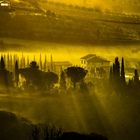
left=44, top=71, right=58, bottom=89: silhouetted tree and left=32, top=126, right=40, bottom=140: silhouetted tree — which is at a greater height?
left=44, top=71, right=58, bottom=89: silhouetted tree

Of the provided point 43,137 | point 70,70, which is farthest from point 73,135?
point 70,70

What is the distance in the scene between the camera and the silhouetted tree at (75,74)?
66.4 meters

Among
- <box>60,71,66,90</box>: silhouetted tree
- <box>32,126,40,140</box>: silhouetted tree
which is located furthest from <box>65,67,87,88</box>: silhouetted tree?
<box>32,126,40,140</box>: silhouetted tree

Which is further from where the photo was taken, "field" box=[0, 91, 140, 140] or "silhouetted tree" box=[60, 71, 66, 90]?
"silhouetted tree" box=[60, 71, 66, 90]

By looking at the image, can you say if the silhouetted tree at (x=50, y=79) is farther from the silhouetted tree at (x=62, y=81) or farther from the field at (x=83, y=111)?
the field at (x=83, y=111)

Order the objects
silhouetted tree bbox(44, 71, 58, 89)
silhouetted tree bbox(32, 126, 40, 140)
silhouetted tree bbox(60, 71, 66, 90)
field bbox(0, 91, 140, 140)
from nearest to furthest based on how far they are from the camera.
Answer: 1. silhouetted tree bbox(32, 126, 40, 140)
2. field bbox(0, 91, 140, 140)
3. silhouetted tree bbox(60, 71, 66, 90)
4. silhouetted tree bbox(44, 71, 58, 89)

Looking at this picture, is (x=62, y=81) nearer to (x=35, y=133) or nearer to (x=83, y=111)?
(x=83, y=111)

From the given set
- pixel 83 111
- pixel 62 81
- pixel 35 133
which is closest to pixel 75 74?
pixel 62 81

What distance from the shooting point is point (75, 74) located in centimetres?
6731

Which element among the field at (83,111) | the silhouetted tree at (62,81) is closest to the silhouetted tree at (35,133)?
the field at (83,111)

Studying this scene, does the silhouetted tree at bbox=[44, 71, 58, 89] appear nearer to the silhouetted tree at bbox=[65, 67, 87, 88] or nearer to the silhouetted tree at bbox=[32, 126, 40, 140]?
the silhouetted tree at bbox=[65, 67, 87, 88]

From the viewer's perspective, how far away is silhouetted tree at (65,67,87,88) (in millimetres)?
66438

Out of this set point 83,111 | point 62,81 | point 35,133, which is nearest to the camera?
point 35,133

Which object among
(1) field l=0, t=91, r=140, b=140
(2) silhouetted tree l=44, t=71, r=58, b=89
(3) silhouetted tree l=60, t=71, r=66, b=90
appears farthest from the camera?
(2) silhouetted tree l=44, t=71, r=58, b=89
